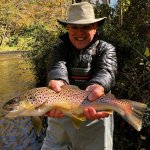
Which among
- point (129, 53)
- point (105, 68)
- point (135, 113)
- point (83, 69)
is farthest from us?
point (129, 53)

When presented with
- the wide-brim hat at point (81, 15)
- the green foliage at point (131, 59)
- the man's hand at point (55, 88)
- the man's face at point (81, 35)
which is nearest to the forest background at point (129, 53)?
the green foliage at point (131, 59)

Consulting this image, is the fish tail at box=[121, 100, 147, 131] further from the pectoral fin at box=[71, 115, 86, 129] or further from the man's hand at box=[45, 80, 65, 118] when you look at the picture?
the man's hand at box=[45, 80, 65, 118]

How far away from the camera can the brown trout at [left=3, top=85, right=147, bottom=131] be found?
3.82 m

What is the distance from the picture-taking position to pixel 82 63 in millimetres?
4410

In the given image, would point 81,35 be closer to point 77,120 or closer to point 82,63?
point 82,63

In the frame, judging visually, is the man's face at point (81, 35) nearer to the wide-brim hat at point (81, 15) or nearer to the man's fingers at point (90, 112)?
the wide-brim hat at point (81, 15)

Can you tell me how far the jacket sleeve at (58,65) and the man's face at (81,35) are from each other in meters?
0.17

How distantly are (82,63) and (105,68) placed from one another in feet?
0.89

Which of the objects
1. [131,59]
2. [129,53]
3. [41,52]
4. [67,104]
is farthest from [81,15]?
[41,52]

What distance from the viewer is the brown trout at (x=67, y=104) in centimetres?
382

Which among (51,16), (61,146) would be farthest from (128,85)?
(51,16)

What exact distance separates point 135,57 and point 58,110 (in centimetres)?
407

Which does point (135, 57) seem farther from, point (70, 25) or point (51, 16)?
point (51, 16)

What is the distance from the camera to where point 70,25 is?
174 inches
